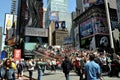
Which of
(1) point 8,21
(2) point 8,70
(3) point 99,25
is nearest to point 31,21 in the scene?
(1) point 8,21

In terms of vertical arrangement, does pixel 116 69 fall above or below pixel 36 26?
below

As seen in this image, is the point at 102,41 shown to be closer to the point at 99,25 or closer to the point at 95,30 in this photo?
the point at 95,30

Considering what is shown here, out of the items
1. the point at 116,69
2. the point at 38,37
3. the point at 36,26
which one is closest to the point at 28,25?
the point at 36,26

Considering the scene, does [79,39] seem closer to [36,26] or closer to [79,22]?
[79,22]

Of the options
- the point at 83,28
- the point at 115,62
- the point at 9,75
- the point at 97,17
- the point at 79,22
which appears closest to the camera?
the point at 9,75

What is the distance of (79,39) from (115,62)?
201 ft

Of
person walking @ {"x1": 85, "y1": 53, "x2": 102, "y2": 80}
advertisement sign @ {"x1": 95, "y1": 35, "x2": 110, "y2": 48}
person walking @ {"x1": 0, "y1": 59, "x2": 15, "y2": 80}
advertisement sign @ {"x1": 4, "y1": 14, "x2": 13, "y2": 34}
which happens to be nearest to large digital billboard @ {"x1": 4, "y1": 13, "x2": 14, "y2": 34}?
advertisement sign @ {"x1": 4, "y1": 14, "x2": 13, "y2": 34}

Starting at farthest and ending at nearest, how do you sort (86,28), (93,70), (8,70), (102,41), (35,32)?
(35,32), (86,28), (102,41), (8,70), (93,70)

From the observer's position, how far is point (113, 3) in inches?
3189

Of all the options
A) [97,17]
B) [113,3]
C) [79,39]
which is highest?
[113,3]

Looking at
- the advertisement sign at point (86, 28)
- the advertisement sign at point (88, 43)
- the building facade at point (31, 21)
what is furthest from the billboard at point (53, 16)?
the advertisement sign at point (88, 43)

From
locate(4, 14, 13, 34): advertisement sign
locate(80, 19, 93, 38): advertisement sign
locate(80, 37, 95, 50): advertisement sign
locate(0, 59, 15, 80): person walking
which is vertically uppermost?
locate(4, 14, 13, 34): advertisement sign

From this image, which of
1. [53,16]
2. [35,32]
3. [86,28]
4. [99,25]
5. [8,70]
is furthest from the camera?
[53,16]

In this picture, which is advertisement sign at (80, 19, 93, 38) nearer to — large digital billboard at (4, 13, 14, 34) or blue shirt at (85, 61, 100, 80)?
large digital billboard at (4, 13, 14, 34)
